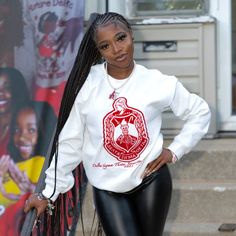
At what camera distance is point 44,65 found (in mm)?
5352

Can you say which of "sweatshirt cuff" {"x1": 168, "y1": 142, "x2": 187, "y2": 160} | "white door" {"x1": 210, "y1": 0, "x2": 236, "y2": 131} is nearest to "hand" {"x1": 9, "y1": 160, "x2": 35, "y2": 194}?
"white door" {"x1": 210, "y1": 0, "x2": 236, "y2": 131}

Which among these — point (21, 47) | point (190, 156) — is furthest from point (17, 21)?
point (190, 156)

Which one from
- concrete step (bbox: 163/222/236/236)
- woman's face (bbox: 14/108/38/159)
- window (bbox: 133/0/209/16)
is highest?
window (bbox: 133/0/209/16)

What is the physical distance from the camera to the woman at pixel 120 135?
3307mm

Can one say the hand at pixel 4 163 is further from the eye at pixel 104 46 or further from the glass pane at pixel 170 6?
the eye at pixel 104 46

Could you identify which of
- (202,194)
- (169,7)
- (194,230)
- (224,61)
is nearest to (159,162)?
(194,230)

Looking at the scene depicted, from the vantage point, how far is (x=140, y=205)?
11.1 feet

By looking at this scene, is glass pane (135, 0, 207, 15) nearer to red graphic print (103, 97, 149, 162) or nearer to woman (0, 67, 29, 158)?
woman (0, 67, 29, 158)

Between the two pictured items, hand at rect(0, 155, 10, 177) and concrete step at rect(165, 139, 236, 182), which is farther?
concrete step at rect(165, 139, 236, 182)

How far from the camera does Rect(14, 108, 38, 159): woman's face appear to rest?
208 inches

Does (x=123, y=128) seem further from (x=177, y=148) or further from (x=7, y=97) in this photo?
(x=7, y=97)

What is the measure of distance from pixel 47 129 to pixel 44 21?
83 cm

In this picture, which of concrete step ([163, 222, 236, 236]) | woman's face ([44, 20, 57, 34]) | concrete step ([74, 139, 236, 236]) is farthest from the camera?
woman's face ([44, 20, 57, 34])

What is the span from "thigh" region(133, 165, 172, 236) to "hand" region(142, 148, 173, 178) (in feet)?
0.12
